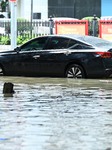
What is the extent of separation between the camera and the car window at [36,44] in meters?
15.9

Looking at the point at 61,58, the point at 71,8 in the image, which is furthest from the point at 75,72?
the point at 71,8

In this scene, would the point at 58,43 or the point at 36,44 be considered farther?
the point at 36,44

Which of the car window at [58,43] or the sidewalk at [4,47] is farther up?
the car window at [58,43]

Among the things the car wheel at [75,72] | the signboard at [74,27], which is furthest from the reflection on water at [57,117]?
the signboard at [74,27]

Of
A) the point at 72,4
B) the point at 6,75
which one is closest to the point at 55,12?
the point at 72,4

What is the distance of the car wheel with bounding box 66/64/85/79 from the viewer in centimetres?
1503

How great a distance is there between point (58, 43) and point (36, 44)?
769mm

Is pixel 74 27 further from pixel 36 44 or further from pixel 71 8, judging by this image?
pixel 71 8

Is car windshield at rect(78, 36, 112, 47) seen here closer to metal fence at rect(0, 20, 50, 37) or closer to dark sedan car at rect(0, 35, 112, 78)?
dark sedan car at rect(0, 35, 112, 78)

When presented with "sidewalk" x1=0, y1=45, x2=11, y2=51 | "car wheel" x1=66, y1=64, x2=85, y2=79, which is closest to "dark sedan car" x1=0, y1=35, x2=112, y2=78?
"car wheel" x1=66, y1=64, x2=85, y2=79

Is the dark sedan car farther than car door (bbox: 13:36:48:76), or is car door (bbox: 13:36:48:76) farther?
car door (bbox: 13:36:48:76)

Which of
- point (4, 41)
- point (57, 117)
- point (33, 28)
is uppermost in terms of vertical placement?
point (33, 28)

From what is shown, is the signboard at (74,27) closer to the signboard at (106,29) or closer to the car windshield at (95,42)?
the signboard at (106,29)

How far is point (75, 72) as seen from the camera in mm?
15109
